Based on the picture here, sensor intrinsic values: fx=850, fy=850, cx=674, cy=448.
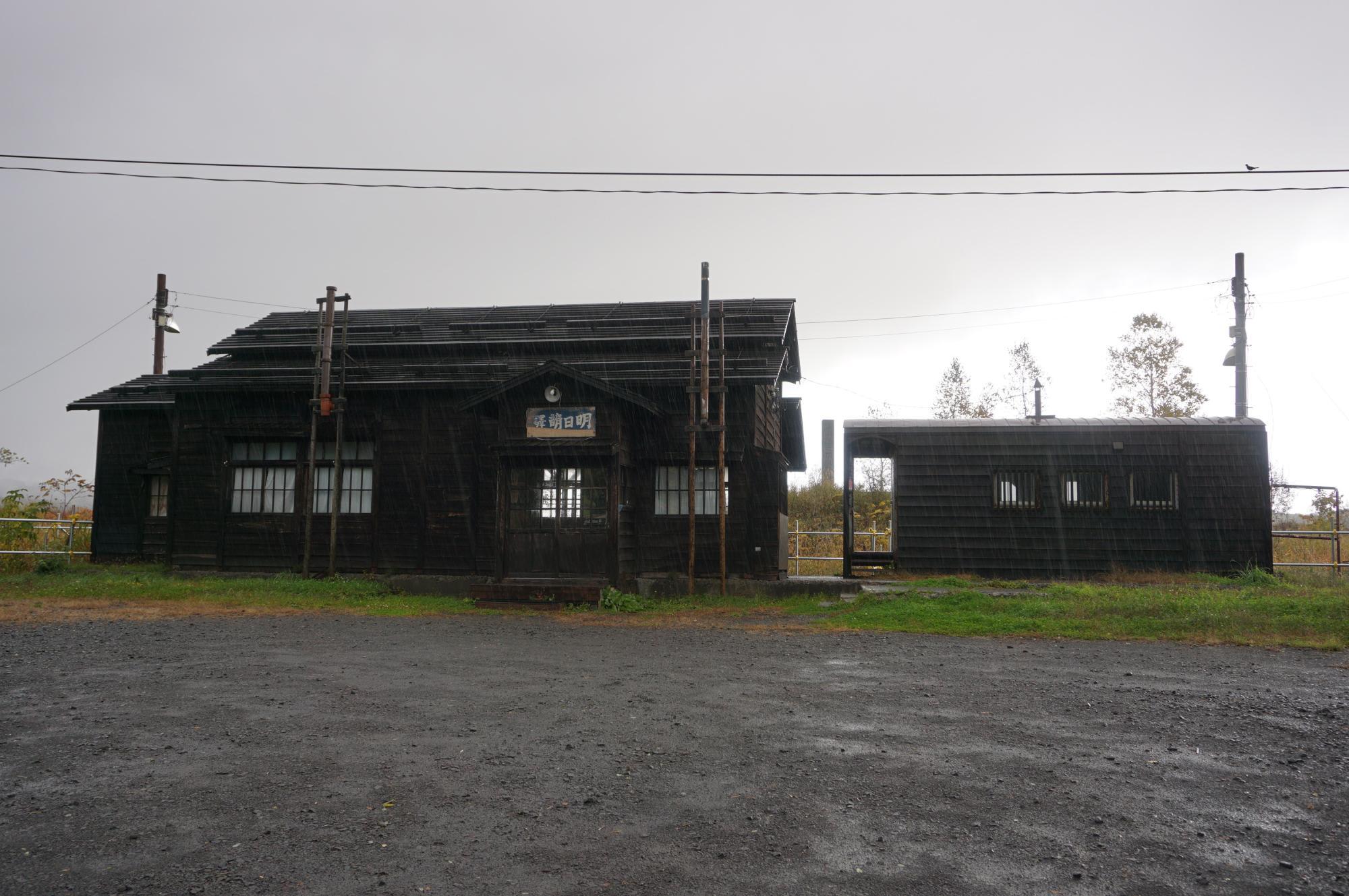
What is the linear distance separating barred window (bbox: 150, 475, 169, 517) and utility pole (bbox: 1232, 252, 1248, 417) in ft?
89.4

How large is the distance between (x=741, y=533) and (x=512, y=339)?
6.61 metres

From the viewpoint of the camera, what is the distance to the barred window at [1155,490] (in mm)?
17891

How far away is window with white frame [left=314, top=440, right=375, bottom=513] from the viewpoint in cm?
1712

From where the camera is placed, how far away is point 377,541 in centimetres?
1681

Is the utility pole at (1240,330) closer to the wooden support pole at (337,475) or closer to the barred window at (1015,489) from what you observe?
the barred window at (1015,489)

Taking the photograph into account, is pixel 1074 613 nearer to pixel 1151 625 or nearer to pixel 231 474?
pixel 1151 625

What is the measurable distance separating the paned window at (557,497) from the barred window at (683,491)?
145 cm

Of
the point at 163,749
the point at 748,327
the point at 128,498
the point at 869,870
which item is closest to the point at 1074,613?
the point at 748,327

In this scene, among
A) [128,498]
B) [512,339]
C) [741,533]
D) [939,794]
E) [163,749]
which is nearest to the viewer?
[939,794]

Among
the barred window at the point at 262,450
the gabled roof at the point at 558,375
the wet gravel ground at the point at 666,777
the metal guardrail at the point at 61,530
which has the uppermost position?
the gabled roof at the point at 558,375

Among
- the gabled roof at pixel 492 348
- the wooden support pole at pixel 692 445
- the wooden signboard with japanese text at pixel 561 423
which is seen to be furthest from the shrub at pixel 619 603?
the gabled roof at pixel 492 348

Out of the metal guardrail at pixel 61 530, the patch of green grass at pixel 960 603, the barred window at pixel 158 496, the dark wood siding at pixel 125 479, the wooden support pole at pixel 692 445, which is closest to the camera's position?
the patch of green grass at pixel 960 603

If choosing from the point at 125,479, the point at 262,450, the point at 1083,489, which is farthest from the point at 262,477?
the point at 1083,489

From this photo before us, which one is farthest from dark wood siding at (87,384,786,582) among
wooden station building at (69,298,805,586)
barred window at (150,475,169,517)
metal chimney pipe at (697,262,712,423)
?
barred window at (150,475,169,517)
